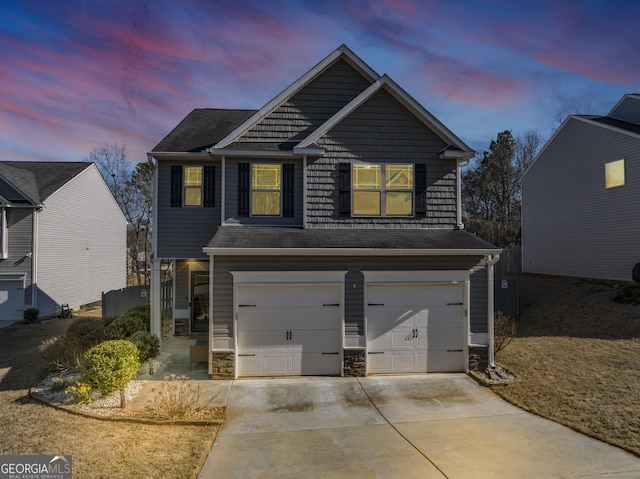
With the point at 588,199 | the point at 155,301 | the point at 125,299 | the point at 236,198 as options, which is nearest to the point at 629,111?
the point at 588,199

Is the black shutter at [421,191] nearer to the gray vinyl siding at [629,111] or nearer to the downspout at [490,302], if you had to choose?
the downspout at [490,302]

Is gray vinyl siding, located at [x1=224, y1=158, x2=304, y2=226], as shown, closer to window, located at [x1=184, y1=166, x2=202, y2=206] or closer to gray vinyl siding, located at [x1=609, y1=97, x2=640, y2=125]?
window, located at [x1=184, y1=166, x2=202, y2=206]

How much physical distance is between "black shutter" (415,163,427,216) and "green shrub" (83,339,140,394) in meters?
8.50

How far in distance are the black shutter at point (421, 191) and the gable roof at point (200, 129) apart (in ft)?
21.6

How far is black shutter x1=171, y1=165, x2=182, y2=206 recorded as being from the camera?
11.2 meters

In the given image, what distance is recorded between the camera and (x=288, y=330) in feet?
30.6

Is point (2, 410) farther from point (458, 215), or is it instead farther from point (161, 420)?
point (458, 215)

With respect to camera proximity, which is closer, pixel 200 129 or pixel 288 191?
pixel 288 191

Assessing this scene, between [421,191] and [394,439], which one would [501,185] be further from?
[394,439]

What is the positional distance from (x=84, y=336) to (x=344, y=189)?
8.42 m

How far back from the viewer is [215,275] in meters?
9.22

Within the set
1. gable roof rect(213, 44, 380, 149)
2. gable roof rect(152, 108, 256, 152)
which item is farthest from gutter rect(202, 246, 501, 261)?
gable roof rect(152, 108, 256, 152)

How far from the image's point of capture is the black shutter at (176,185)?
11.2 meters

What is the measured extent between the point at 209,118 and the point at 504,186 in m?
29.7
